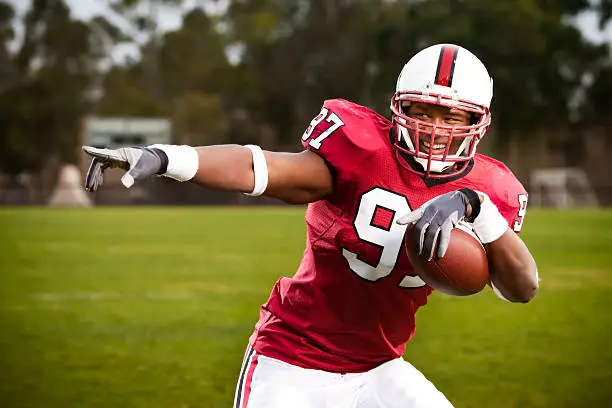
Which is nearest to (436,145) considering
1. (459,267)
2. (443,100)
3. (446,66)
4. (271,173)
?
(443,100)

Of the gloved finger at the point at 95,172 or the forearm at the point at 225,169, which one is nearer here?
the gloved finger at the point at 95,172

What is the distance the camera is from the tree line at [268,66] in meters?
32.4

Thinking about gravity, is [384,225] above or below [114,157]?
below

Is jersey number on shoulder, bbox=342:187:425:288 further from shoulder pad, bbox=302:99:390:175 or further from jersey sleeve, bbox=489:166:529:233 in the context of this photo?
jersey sleeve, bbox=489:166:529:233

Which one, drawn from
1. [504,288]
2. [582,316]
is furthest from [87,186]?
[582,316]

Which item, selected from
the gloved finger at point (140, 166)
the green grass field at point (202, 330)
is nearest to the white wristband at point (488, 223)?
the gloved finger at point (140, 166)

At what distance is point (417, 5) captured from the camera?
34188mm

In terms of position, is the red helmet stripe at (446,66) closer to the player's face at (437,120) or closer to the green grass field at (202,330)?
the player's face at (437,120)

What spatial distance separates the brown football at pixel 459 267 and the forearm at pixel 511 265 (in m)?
0.04

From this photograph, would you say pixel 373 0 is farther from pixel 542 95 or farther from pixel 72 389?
pixel 72 389

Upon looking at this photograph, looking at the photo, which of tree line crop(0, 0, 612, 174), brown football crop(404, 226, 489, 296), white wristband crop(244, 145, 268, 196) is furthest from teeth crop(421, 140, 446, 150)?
tree line crop(0, 0, 612, 174)

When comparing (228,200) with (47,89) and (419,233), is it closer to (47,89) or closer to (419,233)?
(47,89)

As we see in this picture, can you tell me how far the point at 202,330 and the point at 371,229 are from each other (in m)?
3.65

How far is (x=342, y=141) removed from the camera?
2752 mm
